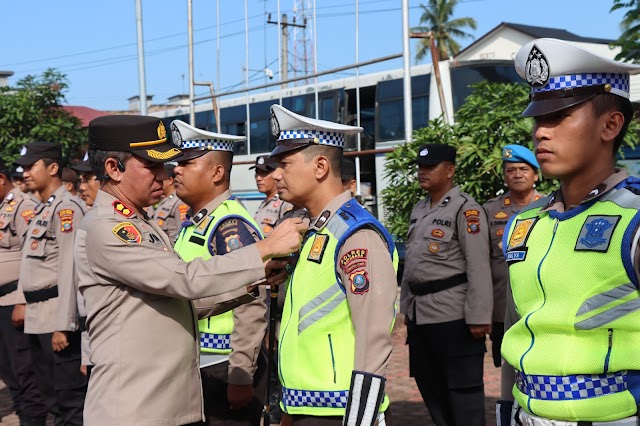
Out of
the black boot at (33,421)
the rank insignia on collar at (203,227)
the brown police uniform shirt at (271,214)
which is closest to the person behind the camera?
the rank insignia on collar at (203,227)

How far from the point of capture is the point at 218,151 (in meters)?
4.62

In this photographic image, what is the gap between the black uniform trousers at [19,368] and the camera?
6.48 metres

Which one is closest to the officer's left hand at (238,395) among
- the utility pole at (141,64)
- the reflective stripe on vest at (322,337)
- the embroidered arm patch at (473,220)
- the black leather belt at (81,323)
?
the reflective stripe on vest at (322,337)

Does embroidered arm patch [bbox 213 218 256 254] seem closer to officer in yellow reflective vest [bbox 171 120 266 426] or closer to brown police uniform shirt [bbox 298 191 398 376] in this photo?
officer in yellow reflective vest [bbox 171 120 266 426]

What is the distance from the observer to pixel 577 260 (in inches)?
87.6

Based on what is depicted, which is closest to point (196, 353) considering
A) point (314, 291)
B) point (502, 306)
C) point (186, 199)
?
point (314, 291)

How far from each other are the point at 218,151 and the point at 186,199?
360 mm

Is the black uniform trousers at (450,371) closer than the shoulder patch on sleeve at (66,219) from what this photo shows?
Yes

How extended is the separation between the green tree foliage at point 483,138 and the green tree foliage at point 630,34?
7443 millimetres

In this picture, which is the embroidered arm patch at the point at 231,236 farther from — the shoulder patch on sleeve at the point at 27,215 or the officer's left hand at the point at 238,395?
the shoulder patch on sleeve at the point at 27,215

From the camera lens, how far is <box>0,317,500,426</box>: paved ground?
647cm

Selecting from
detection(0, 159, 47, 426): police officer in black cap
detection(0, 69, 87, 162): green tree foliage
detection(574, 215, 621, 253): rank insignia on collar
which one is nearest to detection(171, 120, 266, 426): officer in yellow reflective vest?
detection(574, 215, 621, 253): rank insignia on collar

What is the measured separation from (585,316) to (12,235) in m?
6.06

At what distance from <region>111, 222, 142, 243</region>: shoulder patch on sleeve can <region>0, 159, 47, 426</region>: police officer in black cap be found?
387cm
